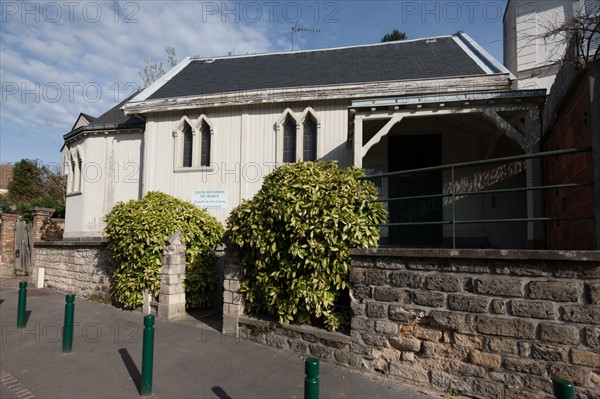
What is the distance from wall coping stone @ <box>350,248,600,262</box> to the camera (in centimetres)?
362

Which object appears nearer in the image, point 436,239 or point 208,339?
point 208,339

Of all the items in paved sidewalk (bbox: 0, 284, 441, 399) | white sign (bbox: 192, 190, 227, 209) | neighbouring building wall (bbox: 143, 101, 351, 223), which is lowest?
paved sidewalk (bbox: 0, 284, 441, 399)

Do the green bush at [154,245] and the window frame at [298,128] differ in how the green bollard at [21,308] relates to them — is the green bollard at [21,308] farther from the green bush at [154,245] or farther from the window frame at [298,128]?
the window frame at [298,128]

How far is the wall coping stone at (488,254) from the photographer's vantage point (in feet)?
11.9

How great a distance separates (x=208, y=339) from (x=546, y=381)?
4.85m

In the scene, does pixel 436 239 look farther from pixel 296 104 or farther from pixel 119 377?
pixel 119 377

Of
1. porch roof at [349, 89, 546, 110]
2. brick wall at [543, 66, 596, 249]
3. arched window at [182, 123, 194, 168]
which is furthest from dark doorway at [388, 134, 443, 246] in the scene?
arched window at [182, 123, 194, 168]

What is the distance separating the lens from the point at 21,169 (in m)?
27.0

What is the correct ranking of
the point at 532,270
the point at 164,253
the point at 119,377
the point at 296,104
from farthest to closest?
the point at 296,104 → the point at 164,253 → the point at 119,377 → the point at 532,270

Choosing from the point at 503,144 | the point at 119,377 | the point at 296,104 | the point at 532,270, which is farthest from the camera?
the point at 296,104

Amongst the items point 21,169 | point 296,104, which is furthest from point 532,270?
point 21,169

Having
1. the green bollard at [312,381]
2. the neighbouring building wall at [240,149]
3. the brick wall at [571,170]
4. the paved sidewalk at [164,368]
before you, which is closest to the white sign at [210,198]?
the neighbouring building wall at [240,149]

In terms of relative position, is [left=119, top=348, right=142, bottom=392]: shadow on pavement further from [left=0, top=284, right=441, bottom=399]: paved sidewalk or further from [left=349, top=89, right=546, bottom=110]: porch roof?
[left=349, top=89, right=546, bottom=110]: porch roof

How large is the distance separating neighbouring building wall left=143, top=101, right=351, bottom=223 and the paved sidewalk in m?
4.56
